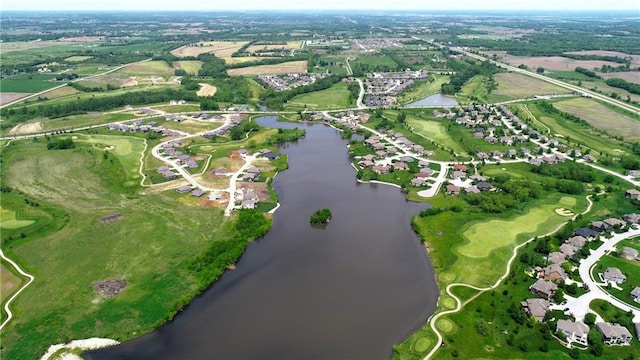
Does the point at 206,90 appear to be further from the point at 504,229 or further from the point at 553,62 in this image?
the point at 553,62

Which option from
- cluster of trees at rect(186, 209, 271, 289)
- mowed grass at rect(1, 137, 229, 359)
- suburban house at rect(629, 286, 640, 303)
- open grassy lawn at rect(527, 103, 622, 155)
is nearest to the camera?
mowed grass at rect(1, 137, 229, 359)

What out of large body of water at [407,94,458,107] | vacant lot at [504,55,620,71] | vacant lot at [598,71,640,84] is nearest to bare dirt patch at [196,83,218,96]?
large body of water at [407,94,458,107]

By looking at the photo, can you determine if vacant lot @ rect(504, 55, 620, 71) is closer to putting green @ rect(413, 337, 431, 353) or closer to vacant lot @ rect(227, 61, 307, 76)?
vacant lot @ rect(227, 61, 307, 76)

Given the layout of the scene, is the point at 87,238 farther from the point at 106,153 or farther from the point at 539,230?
the point at 539,230

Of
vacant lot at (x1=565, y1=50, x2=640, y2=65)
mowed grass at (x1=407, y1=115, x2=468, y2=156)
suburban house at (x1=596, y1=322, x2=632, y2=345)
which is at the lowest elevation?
suburban house at (x1=596, y1=322, x2=632, y2=345)

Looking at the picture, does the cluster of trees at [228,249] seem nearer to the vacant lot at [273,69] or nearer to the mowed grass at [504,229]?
the mowed grass at [504,229]

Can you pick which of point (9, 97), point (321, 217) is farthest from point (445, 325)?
point (9, 97)

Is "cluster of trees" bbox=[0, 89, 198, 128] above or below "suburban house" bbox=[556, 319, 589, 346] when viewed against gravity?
above

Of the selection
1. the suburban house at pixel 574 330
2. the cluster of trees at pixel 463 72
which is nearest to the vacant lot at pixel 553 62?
the cluster of trees at pixel 463 72

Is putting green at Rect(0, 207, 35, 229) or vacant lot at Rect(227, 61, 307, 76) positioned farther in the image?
vacant lot at Rect(227, 61, 307, 76)
